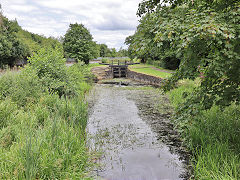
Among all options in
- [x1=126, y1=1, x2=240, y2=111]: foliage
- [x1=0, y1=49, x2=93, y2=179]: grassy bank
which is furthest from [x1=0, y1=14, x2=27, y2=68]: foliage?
[x1=126, y1=1, x2=240, y2=111]: foliage

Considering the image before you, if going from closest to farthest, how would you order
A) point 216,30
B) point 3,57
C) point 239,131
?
point 216,30
point 239,131
point 3,57

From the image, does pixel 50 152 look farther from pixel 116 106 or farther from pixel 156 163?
pixel 116 106

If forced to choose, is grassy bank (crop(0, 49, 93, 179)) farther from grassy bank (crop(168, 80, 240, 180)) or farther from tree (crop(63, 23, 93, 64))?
tree (crop(63, 23, 93, 64))

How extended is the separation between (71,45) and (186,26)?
36283mm

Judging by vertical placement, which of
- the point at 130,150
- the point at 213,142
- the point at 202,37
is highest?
the point at 202,37

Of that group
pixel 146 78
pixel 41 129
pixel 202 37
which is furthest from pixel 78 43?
pixel 202 37

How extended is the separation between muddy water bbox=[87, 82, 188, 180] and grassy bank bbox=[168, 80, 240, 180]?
726 mm

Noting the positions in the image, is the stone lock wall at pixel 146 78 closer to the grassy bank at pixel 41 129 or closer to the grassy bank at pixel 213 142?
the grassy bank at pixel 41 129

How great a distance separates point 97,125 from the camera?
27.2 ft

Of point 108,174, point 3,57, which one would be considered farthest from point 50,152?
point 3,57

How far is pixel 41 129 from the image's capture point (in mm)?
4590

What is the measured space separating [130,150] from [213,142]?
243cm

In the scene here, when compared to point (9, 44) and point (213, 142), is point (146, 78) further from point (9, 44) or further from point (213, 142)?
point (9, 44)

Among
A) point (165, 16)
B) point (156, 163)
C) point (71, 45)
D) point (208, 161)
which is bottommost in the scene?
point (156, 163)
